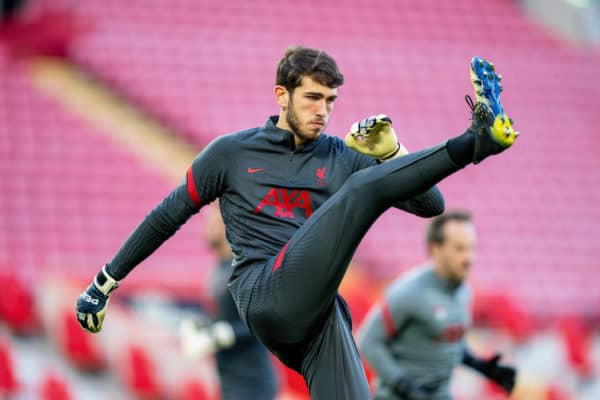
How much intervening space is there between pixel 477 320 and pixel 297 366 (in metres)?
6.32

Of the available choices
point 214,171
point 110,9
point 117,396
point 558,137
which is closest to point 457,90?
point 558,137

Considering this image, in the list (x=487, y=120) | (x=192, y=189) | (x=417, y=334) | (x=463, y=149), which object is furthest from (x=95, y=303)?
(x=417, y=334)

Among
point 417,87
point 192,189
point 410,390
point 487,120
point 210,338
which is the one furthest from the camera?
point 417,87

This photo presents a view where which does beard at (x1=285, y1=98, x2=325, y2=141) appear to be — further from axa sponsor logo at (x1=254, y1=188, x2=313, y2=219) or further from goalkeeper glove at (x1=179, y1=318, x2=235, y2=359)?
goalkeeper glove at (x1=179, y1=318, x2=235, y2=359)

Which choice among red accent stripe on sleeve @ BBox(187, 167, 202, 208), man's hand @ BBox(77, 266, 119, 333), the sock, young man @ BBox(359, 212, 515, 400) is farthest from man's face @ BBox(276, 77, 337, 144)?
young man @ BBox(359, 212, 515, 400)

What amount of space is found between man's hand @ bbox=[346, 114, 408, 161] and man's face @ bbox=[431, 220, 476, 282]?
5.26ft

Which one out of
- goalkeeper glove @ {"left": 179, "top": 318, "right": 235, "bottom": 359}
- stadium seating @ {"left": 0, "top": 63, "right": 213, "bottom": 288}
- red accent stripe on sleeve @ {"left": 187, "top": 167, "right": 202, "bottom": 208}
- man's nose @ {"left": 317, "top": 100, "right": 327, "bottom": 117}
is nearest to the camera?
man's nose @ {"left": 317, "top": 100, "right": 327, "bottom": 117}

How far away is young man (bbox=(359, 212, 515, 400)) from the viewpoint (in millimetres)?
4820

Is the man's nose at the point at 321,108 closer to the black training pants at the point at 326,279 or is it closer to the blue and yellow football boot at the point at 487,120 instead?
the black training pants at the point at 326,279

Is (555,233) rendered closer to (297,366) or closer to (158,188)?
(158,188)

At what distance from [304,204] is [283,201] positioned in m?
0.07

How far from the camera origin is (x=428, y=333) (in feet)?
16.0

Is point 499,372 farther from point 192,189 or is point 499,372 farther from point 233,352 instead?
point 192,189

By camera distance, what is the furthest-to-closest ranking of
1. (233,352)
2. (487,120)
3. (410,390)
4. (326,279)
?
(233,352), (410,390), (326,279), (487,120)
